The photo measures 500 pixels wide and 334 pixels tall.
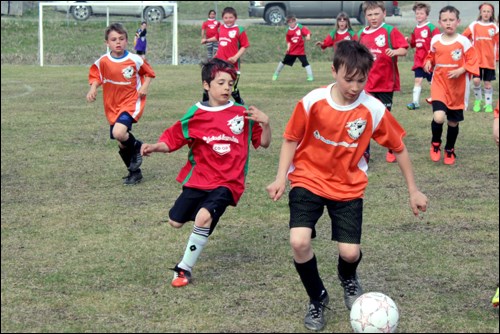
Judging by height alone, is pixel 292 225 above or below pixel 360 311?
above

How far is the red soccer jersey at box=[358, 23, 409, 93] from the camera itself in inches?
413

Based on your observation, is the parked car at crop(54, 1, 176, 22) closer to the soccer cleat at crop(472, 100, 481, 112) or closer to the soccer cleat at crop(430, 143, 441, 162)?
the soccer cleat at crop(472, 100, 481, 112)

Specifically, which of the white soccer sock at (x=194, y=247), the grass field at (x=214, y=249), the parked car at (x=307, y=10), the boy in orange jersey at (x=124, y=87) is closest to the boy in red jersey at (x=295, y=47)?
the grass field at (x=214, y=249)

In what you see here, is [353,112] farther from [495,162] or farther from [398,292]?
[495,162]

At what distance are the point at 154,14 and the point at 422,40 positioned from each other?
62.8ft

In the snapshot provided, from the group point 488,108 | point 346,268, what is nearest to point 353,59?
point 346,268

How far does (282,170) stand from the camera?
203 inches

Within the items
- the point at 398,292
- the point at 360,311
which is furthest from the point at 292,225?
the point at 398,292

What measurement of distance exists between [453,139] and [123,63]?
394 cm

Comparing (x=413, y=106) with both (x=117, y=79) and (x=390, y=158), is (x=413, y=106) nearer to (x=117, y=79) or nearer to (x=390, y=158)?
(x=390, y=158)

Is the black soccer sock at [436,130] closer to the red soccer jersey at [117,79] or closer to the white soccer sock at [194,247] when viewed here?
the red soccer jersey at [117,79]

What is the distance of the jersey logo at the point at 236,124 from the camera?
20.2ft

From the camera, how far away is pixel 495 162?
1044 centimetres

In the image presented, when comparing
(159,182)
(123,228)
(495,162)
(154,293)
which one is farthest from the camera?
(495,162)
